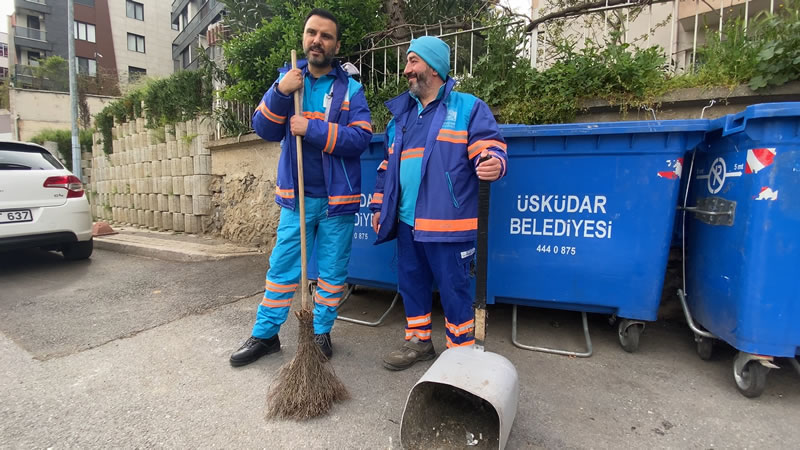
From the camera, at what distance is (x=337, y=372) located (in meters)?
2.41

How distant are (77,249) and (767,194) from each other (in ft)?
22.4

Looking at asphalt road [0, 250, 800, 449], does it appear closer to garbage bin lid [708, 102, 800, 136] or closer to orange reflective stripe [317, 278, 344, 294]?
orange reflective stripe [317, 278, 344, 294]

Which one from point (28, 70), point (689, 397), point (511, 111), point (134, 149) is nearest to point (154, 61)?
point (28, 70)

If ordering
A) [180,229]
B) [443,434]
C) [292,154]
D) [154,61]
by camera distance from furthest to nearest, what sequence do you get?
1. [154,61]
2. [180,229]
3. [292,154]
4. [443,434]

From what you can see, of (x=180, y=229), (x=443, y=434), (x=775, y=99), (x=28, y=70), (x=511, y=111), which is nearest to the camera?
(x=443, y=434)

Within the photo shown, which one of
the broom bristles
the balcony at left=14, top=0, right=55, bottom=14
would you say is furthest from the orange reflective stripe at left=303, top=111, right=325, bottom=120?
the balcony at left=14, top=0, right=55, bottom=14

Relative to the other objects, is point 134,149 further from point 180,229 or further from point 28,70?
point 28,70

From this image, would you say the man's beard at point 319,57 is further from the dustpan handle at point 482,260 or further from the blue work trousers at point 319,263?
the dustpan handle at point 482,260

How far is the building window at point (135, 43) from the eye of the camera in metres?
32.1

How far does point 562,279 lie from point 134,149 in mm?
8913

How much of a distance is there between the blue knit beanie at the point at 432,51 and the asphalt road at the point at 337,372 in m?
1.69

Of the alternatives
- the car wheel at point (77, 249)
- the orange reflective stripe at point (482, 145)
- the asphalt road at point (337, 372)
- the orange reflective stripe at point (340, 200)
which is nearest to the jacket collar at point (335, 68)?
the orange reflective stripe at point (340, 200)

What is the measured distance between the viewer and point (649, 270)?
2.49 metres

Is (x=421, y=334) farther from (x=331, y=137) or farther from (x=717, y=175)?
(x=717, y=175)
